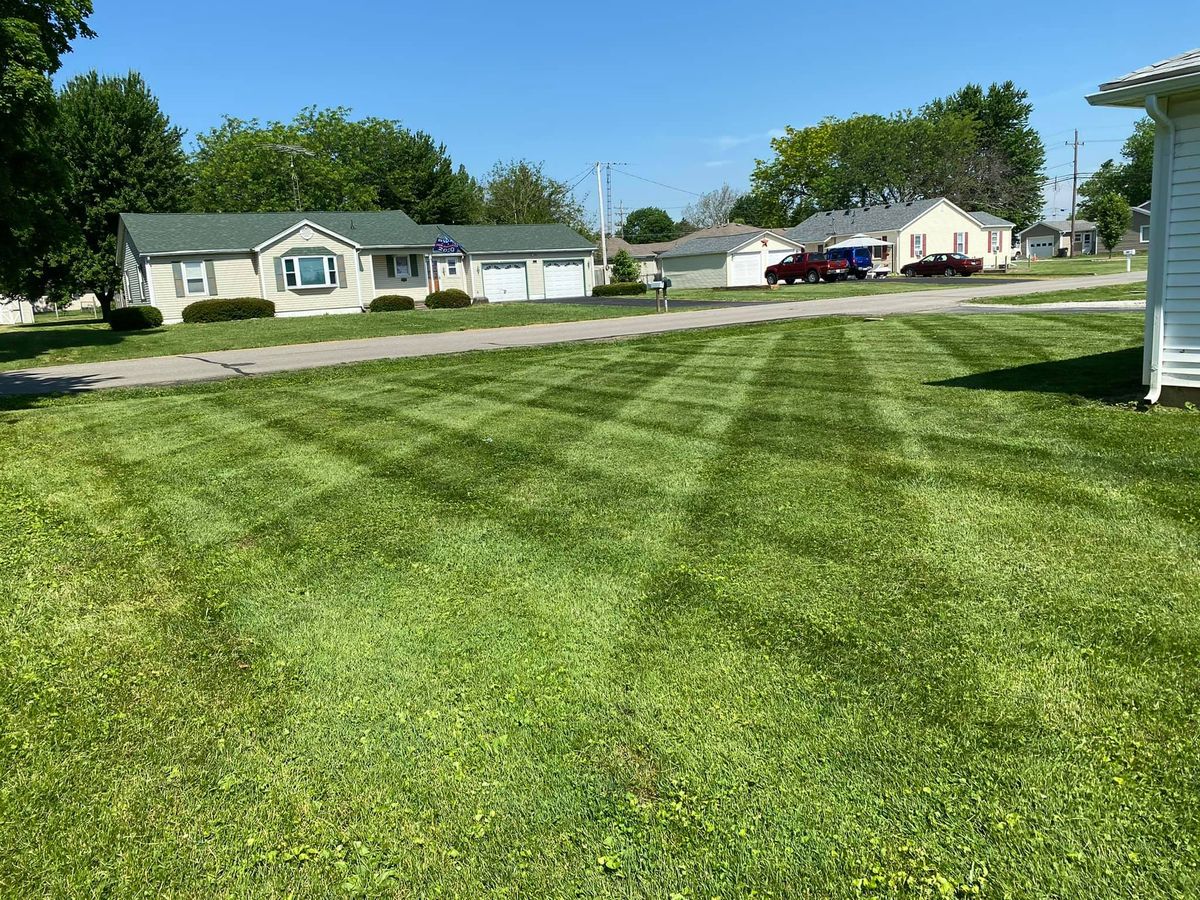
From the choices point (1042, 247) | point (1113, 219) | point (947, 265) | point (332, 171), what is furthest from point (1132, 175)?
point (332, 171)

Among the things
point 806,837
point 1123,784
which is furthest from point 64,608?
point 1123,784

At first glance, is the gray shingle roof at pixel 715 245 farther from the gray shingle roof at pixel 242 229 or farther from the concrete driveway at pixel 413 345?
the concrete driveway at pixel 413 345

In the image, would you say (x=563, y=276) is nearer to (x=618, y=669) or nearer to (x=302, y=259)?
(x=302, y=259)

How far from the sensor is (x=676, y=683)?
11.5ft

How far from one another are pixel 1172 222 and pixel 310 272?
36.3 m

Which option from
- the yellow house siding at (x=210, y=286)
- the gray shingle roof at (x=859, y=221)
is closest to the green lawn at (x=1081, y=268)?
the gray shingle roof at (x=859, y=221)

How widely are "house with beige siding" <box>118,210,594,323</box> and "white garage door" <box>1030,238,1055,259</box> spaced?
2672 inches

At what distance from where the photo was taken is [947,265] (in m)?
50.6

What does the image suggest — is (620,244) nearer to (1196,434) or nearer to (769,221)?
(769,221)

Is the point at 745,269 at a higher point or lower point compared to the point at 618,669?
higher

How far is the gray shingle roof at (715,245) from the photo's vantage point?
53972mm

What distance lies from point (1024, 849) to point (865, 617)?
4.80ft

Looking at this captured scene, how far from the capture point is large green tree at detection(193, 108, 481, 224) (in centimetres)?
5897

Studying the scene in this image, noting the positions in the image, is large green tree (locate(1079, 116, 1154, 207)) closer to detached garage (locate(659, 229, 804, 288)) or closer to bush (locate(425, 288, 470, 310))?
detached garage (locate(659, 229, 804, 288))
